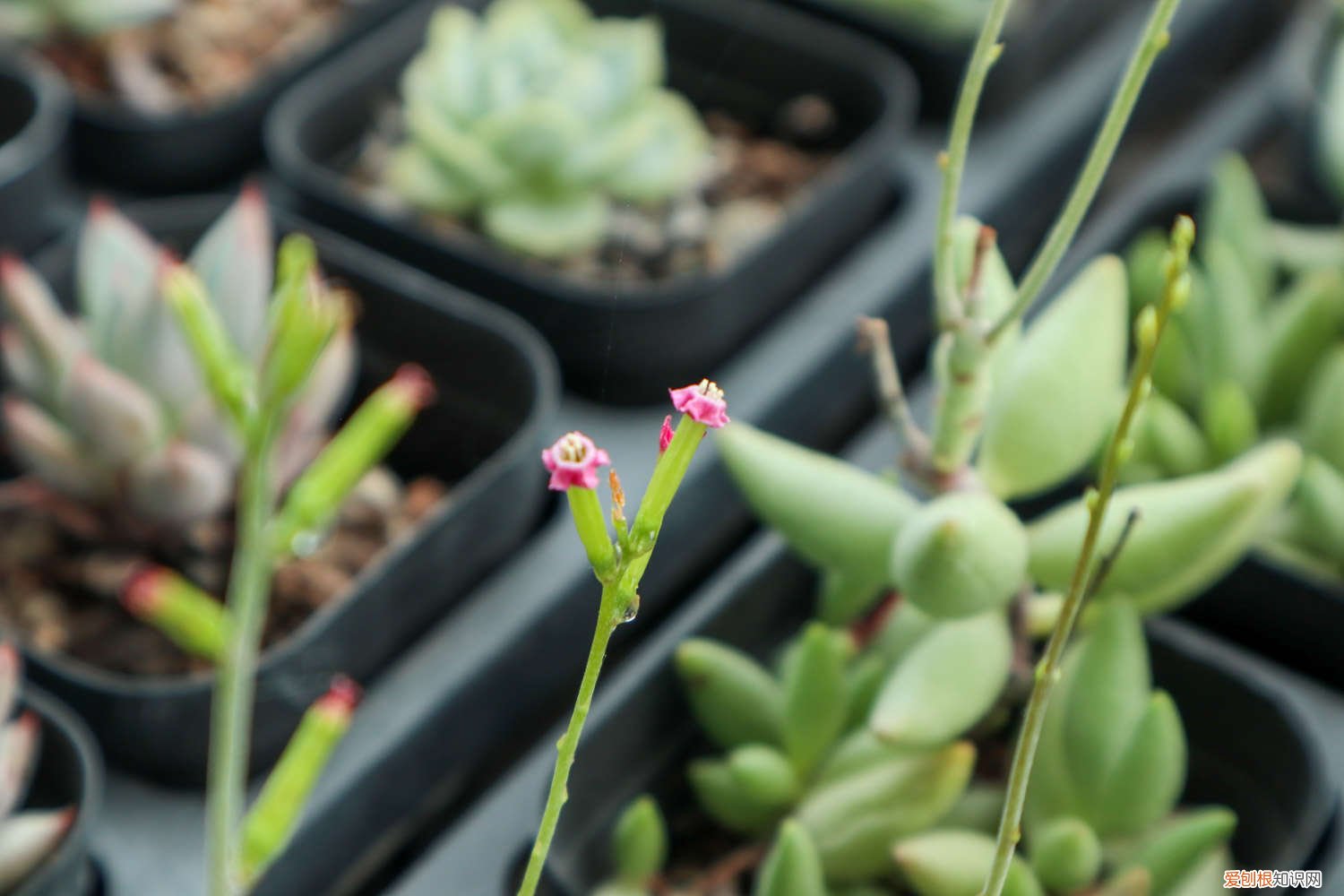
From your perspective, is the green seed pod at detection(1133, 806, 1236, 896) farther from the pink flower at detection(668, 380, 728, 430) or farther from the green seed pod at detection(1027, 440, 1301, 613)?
the pink flower at detection(668, 380, 728, 430)

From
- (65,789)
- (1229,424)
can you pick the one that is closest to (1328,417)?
(1229,424)

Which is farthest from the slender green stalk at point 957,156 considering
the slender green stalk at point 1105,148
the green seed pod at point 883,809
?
the green seed pod at point 883,809

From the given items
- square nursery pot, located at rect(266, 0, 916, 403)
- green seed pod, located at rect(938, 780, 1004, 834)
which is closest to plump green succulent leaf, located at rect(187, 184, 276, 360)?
square nursery pot, located at rect(266, 0, 916, 403)

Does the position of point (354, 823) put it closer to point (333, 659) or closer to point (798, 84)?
point (333, 659)

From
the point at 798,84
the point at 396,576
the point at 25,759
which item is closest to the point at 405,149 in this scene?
the point at 798,84

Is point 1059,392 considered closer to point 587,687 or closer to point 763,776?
point 763,776
